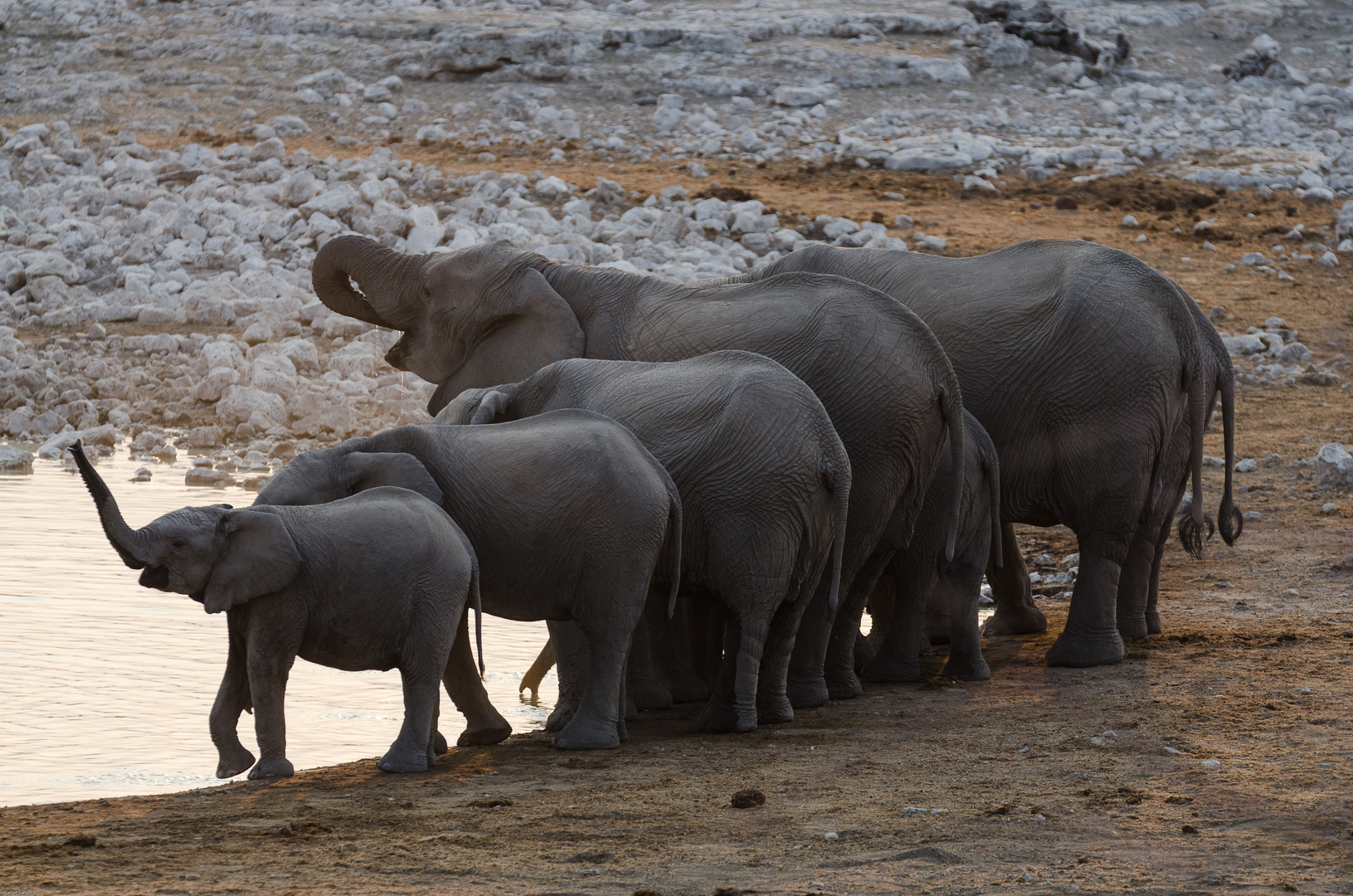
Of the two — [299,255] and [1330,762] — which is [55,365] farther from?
[1330,762]

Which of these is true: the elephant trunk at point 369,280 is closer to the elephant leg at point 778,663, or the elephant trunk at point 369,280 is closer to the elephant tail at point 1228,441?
the elephant leg at point 778,663

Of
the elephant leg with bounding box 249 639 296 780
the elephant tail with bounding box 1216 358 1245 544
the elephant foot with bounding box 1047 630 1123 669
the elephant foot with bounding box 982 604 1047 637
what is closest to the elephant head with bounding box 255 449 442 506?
the elephant leg with bounding box 249 639 296 780

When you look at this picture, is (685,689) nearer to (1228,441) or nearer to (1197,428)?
(1197,428)

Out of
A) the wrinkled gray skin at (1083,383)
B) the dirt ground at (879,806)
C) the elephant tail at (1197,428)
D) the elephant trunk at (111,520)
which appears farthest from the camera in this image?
the elephant tail at (1197,428)

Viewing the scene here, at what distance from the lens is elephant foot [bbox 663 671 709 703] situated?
7.57 m

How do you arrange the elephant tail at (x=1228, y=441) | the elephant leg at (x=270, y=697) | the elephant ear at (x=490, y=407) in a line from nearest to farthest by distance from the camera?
1. the elephant leg at (x=270, y=697)
2. the elephant ear at (x=490, y=407)
3. the elephant tail at (x=1228, y=441)

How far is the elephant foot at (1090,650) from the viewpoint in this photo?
25.6ft

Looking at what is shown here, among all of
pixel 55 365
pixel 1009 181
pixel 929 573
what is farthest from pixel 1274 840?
pixel 1009 181

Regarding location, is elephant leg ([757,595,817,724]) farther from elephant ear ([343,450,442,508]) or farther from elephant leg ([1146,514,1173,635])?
elephant leg ([1146,514,1173,635])

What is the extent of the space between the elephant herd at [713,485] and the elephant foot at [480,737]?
12 mm

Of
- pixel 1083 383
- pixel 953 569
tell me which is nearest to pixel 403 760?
pixel 953 569

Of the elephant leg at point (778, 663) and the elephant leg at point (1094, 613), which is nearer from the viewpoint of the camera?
the elephant leg at point (778, 663)

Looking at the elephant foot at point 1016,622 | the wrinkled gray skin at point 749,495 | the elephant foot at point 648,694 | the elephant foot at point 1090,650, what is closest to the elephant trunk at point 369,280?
the wrinkled gray skin at point 749,495

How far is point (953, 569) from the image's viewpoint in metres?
7.82
